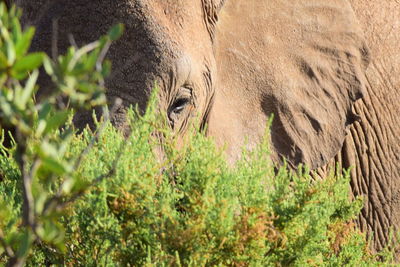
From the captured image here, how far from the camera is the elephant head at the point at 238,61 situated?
3361 mm

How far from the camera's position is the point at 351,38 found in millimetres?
4574

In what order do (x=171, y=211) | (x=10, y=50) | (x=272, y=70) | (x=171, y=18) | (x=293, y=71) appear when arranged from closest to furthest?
(x=10, y=50) → (x=171, y=211) → (x=171, y=18) → (x=272, y=70) → (x=293, y=71)

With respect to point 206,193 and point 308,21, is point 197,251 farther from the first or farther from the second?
point 308,21

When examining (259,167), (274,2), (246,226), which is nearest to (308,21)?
(274,2)

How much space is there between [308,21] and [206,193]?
2031 mm

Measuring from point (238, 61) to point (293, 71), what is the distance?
1.19 feet

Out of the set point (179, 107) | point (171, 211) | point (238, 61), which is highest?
point (238, 61)

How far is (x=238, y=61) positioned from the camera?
407cm

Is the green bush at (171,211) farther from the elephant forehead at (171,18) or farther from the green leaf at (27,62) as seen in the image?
the green leaf at (27,62)

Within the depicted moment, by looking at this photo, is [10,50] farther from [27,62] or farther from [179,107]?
[179,107]

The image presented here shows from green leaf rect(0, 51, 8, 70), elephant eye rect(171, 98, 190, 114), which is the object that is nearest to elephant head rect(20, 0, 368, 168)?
elephant eye rect(171, 98, 190, 114)

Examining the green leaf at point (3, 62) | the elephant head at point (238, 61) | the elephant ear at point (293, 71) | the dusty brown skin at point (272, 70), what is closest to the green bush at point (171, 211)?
the dusty brown skin at point (272, 70)

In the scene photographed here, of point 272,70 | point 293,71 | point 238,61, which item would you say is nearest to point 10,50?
point 238,61

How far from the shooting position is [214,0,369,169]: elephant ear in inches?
159
